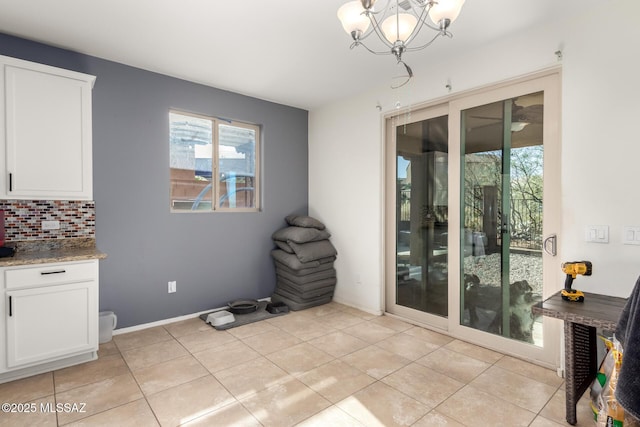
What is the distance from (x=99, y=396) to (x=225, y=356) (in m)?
0.90

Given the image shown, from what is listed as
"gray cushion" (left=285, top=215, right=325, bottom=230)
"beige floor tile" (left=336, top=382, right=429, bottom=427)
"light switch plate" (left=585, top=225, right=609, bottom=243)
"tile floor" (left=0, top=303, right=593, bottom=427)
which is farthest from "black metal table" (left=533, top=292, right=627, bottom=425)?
"gray cushion" (left=285, top=215, right=325, bottom=230)

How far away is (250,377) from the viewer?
2.47 m

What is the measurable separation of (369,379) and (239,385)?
0.93 m

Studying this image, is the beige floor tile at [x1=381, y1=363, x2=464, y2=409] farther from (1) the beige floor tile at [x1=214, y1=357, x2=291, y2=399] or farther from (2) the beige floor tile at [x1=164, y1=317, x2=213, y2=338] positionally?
(2) the beige floor tile at [x1=164, y1=317, x2=213, y2=338]

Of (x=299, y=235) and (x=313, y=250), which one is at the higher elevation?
(x=299, y=235)

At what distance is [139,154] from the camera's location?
341 centimetres

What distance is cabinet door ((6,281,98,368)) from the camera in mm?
2365

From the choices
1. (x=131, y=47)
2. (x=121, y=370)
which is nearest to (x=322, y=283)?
(x=121, y=370)

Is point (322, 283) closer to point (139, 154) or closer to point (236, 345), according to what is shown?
point (236, 345)

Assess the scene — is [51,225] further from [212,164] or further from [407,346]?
[407,346]

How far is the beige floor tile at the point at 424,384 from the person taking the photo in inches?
87.2

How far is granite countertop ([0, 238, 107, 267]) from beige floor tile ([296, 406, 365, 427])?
2.00 meters

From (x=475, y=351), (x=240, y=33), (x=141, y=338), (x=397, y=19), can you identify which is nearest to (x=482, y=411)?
(x=475, y=351)

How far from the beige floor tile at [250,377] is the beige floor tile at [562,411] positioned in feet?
5.52
